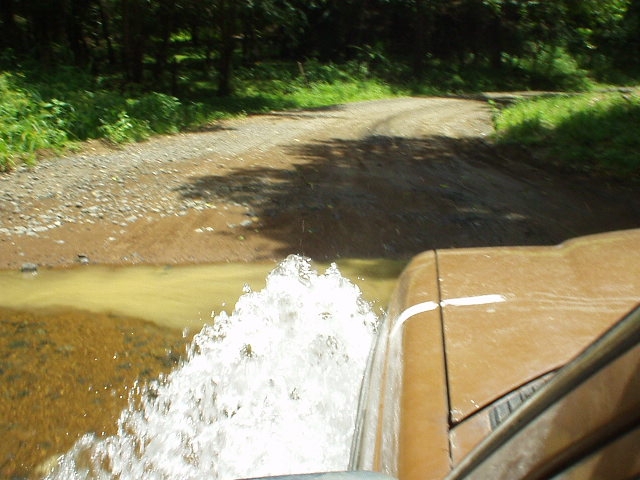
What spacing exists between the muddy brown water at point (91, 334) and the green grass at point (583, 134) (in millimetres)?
5497

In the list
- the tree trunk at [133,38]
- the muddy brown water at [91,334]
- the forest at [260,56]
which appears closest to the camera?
the muddy brown water at [91,334]

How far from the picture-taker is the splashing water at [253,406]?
2871 mm

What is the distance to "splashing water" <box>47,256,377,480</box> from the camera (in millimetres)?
2871

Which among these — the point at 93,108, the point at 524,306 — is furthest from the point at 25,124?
the point at 524,306

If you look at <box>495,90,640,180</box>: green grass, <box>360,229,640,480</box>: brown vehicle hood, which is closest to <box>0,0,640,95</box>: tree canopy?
<box>495,90,640,180</box>: green grass

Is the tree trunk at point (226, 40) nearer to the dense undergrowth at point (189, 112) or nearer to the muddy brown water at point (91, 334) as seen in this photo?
the dense undergrowth at point (189, 112)

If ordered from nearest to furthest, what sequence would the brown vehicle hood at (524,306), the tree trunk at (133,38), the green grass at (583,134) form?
the brown vehicle hood at (524,306)
the green grass at (583,134)
the tree trunk at (133,38)

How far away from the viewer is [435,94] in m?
26.8

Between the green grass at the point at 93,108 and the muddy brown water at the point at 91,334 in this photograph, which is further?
the green grass at the point at 93,108

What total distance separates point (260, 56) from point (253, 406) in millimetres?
25220

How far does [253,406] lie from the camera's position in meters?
3.44

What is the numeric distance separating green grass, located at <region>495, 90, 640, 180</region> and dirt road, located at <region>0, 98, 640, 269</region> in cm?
78

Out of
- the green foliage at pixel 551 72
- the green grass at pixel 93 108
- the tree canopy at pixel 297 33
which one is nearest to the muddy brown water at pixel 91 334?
the green grass at pixel 93 108

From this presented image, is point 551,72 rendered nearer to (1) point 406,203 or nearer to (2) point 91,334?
(1) point 406,203
